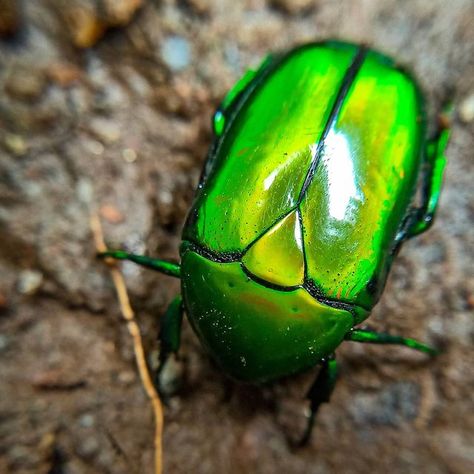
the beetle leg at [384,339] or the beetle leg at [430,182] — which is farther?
the beetle leg at [430,182]

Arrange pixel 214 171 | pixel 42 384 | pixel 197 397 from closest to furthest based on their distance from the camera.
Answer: pixel 214 171 < pixel 42 384 < pixel 197 397

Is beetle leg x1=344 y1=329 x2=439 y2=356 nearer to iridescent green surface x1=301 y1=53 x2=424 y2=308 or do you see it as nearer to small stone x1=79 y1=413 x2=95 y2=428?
iridescent green surface x1=301 y1=53 x2=424 y2=308

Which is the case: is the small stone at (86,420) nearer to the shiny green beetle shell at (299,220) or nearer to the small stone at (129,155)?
the shiny green beetle shell at (299,220)

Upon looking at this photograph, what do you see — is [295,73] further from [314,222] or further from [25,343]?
[25,343]

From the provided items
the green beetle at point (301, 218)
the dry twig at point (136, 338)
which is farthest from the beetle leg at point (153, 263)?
the dry twig at point (136, 338)

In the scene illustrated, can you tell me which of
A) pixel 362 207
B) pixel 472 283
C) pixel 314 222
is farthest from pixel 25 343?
pixel 472 283

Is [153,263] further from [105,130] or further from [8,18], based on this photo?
[8,18]
